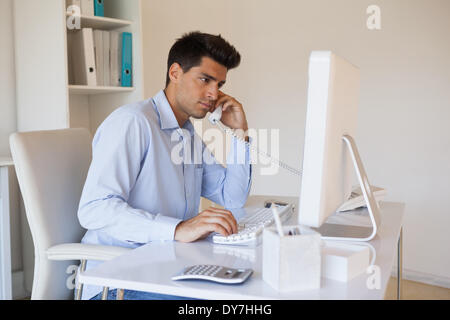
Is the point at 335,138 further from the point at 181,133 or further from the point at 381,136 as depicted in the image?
the point at 381,136

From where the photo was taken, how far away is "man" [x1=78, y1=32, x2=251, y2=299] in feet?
4.39

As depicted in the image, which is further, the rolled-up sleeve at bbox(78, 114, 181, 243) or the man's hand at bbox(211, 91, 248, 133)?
the man's hand at bbox(211, 91, 248, 133)

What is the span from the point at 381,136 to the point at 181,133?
2.05 metres

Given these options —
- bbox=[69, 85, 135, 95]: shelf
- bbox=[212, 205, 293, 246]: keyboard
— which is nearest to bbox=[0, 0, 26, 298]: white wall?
bbox=[69, 85, 135, 95]: shelf

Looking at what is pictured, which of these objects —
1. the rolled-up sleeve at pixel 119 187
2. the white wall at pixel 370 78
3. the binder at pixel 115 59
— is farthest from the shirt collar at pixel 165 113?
the white wall at pixel 370 78

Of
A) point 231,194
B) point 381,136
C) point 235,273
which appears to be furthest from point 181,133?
point 381,136

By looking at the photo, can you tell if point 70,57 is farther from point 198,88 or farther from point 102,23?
point 198,88

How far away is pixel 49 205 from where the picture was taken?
1.51m

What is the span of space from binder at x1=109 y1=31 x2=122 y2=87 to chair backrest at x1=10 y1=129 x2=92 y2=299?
1.20 metres

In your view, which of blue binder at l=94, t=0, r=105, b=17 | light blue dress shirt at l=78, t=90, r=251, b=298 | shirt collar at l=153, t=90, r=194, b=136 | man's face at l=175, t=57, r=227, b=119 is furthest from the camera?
blue binder at l=94, t=0, r=105, b=17

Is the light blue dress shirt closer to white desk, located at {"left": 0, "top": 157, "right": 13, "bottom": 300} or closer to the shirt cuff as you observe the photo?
the shirt cuff

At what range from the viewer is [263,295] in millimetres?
886

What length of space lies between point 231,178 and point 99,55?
122 centimetres

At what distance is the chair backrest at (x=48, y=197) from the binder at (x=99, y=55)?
1.16 metres
